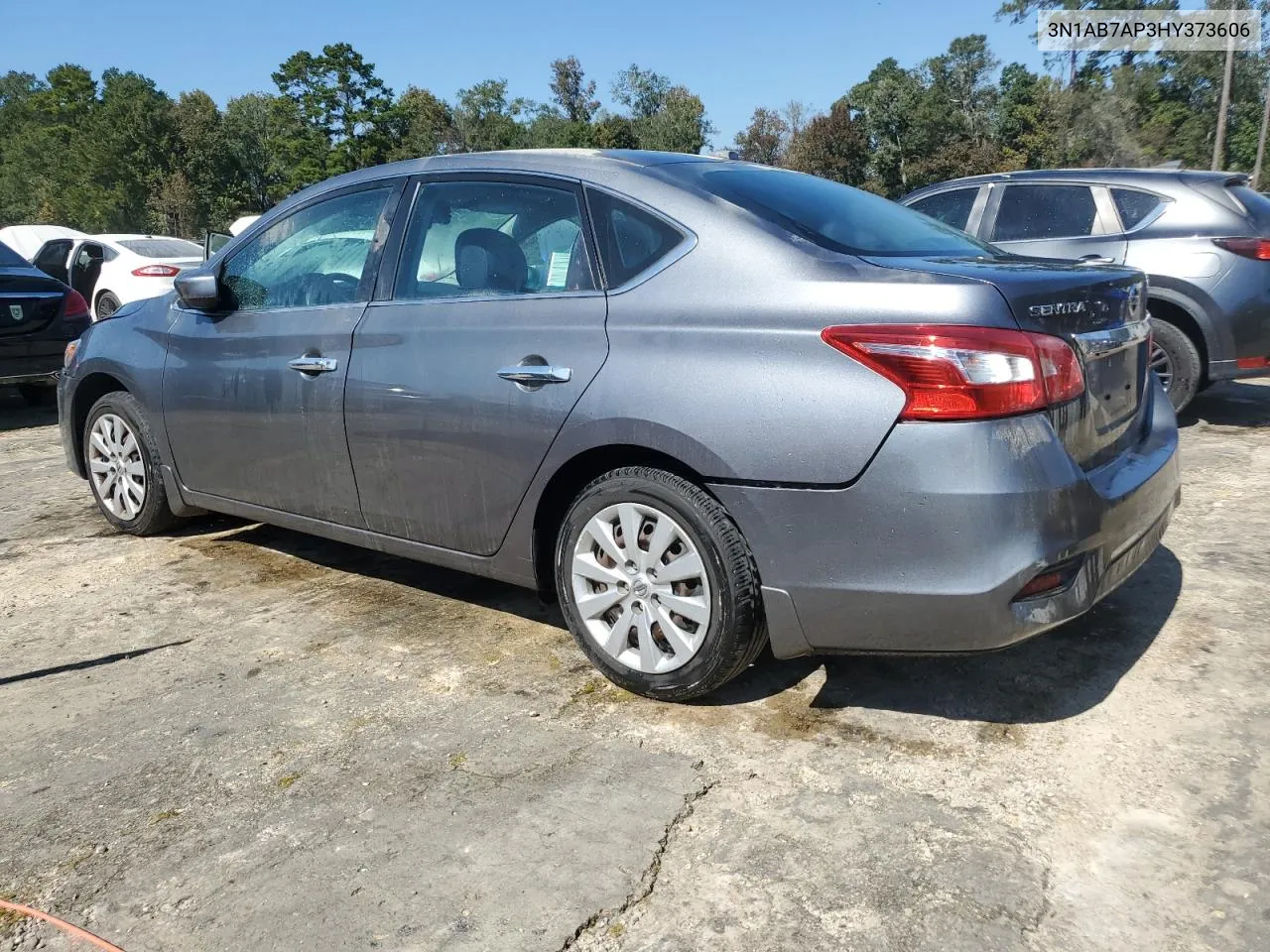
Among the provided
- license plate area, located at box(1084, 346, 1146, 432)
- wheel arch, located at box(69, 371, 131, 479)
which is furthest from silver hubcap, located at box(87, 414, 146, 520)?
license plate area, located at box(1084, 346, 1146, 432)

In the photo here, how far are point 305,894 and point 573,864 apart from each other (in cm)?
59

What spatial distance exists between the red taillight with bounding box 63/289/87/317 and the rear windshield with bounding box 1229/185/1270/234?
340 inches

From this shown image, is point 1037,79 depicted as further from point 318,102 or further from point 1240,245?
point 1240,245

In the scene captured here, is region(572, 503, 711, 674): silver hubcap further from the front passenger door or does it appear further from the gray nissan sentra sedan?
the front passenger door

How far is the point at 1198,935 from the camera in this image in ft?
6.81

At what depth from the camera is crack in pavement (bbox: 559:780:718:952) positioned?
2166 mm

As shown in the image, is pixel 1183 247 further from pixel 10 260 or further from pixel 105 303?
pixel 105 303

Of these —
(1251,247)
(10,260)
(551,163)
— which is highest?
(551,163)

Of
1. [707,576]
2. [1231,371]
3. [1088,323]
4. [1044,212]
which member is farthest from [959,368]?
[1044,212]

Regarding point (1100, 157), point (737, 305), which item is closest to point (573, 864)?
point (737, 305)

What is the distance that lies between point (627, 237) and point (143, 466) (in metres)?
2.84

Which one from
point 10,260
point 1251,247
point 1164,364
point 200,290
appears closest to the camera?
point 200,290

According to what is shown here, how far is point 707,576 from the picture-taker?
294cm

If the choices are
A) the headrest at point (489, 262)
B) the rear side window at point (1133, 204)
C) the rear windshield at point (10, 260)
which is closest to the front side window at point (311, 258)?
the headrest at point (489, 262)
